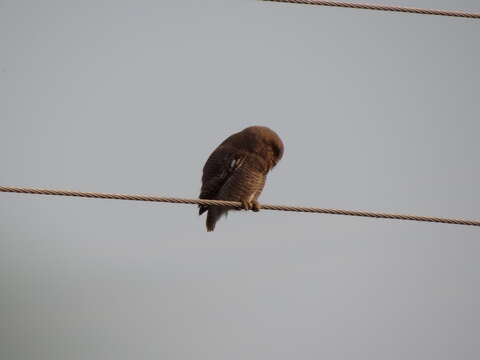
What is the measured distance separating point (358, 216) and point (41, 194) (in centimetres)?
218

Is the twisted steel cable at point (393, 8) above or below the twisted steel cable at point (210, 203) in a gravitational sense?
above

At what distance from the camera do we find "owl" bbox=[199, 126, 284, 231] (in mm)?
7680

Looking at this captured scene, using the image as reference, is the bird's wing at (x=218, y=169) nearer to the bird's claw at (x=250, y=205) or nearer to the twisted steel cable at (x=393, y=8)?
the bird's claw at (x=250, y=205)

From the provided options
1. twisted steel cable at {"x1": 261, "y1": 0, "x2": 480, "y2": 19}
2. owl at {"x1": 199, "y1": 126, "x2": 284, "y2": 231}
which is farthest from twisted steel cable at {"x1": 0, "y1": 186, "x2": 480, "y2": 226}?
owl at {"x1": 199, "y1": 126, "x2": 284, "y2": 231}

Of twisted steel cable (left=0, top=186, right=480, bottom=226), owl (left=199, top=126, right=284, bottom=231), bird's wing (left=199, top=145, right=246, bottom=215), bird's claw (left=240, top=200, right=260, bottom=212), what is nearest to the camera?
twisted steel cable (left=0, top=186, right=480, bottom=226)

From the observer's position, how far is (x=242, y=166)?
25.6ft

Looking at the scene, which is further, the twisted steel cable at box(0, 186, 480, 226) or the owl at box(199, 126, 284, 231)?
the owl at box(199, 126, 284, 231)

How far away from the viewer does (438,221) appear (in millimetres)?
4777

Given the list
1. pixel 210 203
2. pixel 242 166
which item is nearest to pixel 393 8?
pixel 210 203

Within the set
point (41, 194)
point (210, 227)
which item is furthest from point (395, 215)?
point (210, 227)

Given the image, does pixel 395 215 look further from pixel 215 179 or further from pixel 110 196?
pixel 215 179

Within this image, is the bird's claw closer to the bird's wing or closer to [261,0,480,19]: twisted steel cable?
the bird's wing

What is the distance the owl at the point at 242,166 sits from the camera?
25.2 ft

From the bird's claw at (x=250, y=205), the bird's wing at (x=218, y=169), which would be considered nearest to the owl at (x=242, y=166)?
the bird's wing at (x=218, y=169)
